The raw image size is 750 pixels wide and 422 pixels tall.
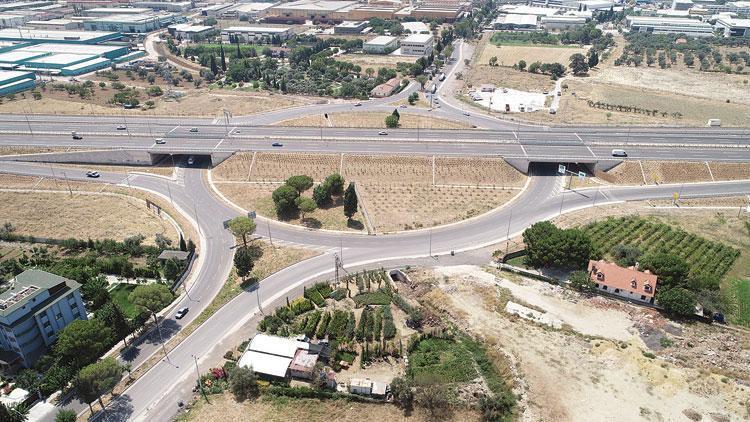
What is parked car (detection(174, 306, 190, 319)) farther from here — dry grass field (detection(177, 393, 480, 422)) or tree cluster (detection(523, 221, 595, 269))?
tree cluster (detection(523, 221, 595, 269))

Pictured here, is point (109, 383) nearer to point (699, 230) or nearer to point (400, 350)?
point (400, 350)

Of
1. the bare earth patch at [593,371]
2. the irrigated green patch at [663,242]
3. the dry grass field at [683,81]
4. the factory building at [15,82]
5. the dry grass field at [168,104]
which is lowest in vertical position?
the bare earth patch at [593,371]

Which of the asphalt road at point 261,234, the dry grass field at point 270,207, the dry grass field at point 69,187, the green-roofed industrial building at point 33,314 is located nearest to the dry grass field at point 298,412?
the asphalt road at point 261,234

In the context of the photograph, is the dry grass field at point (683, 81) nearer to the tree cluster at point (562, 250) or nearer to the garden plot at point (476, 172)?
the garden plot at point (476, 172)

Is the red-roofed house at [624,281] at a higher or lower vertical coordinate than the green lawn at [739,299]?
higher

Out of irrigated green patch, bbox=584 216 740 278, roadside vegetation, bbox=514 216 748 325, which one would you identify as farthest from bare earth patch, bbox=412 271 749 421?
irrigated green patch, bbox=584 216 740 278

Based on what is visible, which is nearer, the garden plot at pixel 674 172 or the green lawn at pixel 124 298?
the green lawn at pixel 124 298
